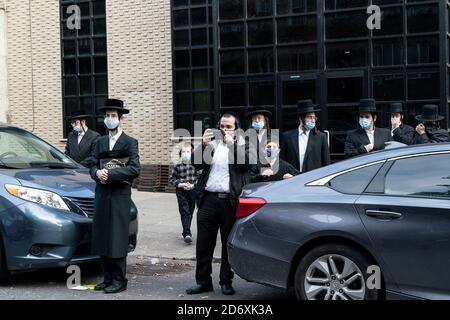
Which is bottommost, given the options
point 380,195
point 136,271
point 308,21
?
point 136,271

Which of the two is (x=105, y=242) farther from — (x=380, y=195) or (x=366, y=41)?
(x=366, y=41)

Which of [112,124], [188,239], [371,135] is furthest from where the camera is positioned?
[188,239]

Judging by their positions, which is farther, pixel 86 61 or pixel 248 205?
pixel 86 61

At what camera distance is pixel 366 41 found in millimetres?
11547

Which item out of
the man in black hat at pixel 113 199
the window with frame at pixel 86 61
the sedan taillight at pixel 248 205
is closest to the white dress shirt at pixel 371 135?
the sedan taillight at pixel 248 205

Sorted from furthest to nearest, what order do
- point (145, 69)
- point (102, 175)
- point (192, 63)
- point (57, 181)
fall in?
point (145, 69)
point (192, 63)
point (57, 181)
point (102, 175)

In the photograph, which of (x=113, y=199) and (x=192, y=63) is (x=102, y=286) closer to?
(x=113, y=199)

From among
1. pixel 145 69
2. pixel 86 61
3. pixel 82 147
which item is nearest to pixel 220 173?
pixel 82 147

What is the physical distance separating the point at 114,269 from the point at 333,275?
7.88 feet

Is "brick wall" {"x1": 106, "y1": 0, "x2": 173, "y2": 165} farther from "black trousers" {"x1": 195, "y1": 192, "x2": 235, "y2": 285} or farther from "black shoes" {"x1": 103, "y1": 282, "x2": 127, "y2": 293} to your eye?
"black trousers" {"x1": 195, "y1": 192, "x2": 235, "y2": 285}

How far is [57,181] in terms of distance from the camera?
249 inches

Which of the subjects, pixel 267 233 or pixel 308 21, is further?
pixel 308 21

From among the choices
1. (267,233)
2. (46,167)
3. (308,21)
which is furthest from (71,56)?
(267,233)
